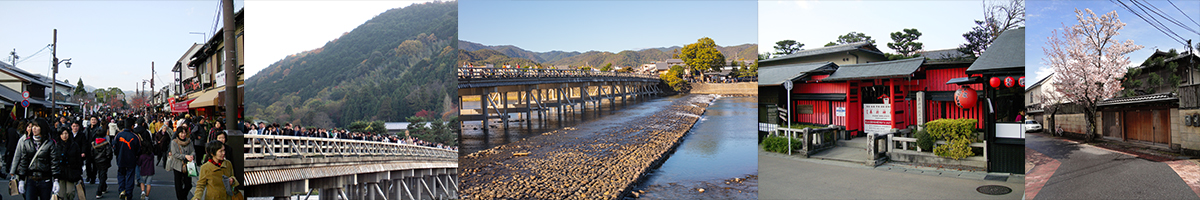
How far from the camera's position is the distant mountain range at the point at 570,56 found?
4293 millimetres

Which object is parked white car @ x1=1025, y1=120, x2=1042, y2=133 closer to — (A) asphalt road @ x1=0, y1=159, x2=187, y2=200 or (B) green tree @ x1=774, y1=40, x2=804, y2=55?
(B) green tree @ x1=774, y1=40, x2=804, y2=55

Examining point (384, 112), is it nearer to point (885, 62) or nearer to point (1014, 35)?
point (885, 62)

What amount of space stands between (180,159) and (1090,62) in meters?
8.59

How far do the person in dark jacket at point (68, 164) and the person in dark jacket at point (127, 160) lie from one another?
Result: 25 centimetres

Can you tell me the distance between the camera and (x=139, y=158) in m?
4.23

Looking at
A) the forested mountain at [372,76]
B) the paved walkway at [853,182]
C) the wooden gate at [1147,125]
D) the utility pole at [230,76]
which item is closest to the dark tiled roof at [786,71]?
the paved walkway at [853,182]

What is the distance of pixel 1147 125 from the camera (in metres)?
3.67

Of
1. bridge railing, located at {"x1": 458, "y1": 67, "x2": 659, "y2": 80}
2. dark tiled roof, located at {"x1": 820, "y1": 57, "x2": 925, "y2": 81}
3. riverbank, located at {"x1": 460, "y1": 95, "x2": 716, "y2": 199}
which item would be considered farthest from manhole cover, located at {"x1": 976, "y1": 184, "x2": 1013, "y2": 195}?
bridge railing, located at {"x1": 458, "y1": 67, "x2": 659, "y2": 80}

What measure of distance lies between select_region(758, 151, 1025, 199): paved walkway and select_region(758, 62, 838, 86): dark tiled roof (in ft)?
2.65

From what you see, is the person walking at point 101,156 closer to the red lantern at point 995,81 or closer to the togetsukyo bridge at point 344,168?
the togetsukyo bridge at point 344,168

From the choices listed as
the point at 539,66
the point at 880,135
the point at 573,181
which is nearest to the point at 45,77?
the point at 539,66

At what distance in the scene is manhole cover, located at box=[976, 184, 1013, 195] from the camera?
388 centimetres

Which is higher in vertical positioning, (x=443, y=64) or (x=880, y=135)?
(x=443, y=64)

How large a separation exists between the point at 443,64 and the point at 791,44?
11.6 ft
